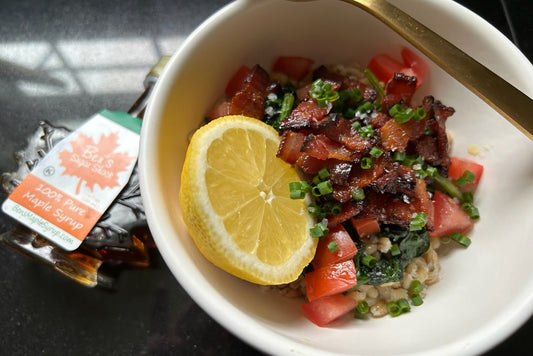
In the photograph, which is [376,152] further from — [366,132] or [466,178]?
[466,178]

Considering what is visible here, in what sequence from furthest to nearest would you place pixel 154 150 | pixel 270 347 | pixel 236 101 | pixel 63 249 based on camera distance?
pixel 63 249, pixel 236 101, pixel 154 150, pixel 270 347

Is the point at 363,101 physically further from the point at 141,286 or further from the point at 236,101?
the point at 141,286

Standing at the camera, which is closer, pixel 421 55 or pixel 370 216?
pixel 370 216

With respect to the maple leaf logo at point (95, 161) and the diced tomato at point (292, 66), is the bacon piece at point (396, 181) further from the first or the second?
the maple leaf logo at point (95, 161)

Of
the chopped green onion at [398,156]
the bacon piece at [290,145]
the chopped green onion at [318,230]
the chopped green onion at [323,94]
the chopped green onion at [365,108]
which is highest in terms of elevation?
the chopped green onion at [323,94]

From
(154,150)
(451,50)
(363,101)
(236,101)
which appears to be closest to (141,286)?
(154,150)

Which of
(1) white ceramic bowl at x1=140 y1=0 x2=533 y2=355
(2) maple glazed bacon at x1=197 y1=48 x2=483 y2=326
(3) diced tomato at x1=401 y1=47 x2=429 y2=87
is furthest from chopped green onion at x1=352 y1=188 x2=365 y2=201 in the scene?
(3) diced tomato at x1=401 y1=47 x2=429 y2=87

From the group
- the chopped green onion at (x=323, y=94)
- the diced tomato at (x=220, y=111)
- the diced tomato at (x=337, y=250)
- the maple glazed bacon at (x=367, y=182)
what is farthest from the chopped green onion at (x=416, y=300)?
the diced tomato at (x=220, y=111)
